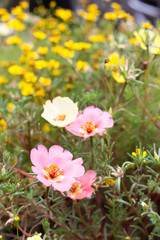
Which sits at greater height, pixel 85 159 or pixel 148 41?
pixel 148 41

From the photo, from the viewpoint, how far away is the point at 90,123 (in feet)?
2.68

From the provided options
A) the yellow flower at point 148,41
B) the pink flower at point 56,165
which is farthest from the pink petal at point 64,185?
the yellow flower at point 148,41

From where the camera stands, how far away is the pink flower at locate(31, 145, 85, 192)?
0.70m

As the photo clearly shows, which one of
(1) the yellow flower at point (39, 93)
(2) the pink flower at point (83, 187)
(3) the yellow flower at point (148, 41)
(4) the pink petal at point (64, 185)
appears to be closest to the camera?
(4) the pink petal at point (64, 185)

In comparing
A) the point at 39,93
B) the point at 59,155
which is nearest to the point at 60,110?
the point at 59,155

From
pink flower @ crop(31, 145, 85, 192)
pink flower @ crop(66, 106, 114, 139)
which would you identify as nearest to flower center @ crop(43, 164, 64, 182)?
pink flower @ crop(31, 145, 85, 192)

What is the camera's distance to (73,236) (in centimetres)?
93

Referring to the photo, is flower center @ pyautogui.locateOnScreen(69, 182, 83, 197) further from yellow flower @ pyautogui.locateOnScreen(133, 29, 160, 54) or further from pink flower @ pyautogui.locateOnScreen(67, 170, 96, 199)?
yellow flower @ pyautogui.locateOnScreen(133, 29, 160, 54)

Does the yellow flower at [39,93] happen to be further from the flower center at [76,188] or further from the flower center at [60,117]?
the flower center at [76,188]

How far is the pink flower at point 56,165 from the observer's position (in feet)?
2.31

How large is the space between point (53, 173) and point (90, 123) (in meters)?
Answer: 0.18

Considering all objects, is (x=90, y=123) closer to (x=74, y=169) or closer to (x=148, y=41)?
(x=74, y=169)

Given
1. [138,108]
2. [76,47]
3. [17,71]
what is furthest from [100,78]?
[17,71]

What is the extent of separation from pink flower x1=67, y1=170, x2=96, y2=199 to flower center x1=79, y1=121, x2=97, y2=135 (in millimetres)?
104
